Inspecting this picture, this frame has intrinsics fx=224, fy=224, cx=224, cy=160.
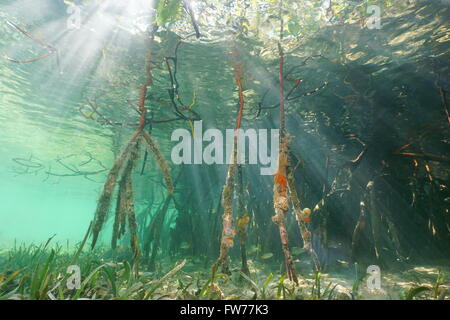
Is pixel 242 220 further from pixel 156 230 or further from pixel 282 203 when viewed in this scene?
pixel 156 230

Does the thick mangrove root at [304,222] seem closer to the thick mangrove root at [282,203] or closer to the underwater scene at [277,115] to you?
the underwater scene at [277,115]

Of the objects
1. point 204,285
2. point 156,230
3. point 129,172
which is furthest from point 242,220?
point 156,230

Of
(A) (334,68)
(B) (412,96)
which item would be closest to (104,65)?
(A) (334,68)

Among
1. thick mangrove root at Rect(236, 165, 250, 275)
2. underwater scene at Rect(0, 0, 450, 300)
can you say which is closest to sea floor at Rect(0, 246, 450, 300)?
underwater scene at Rect(0, 0, 450, 300)

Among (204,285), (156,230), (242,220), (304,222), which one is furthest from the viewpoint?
(156,230)

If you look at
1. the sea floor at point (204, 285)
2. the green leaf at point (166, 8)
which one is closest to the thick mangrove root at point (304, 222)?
the sea floor at point (204, 285)

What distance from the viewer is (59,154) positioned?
22406 mm

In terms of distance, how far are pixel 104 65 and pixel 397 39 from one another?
9.68m
